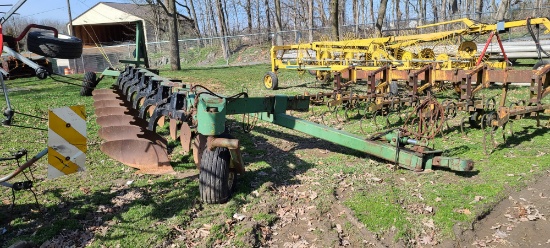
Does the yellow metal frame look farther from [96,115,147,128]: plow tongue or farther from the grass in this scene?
[96,115,147,128]: plow tongue

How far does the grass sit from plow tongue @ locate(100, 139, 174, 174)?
16 cm

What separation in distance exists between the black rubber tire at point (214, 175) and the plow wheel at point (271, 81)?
875 cm

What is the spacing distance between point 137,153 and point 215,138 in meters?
1.96

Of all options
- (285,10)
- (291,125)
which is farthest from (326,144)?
(285,10)

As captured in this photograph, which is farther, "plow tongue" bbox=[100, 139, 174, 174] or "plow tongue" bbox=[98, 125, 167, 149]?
"plow tongue" bbox=[98, 125, 167, 149]

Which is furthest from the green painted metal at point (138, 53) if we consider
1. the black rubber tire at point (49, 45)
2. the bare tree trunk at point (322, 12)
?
the bare tree trunk at point (322, 12)

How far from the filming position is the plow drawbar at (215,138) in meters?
4.10

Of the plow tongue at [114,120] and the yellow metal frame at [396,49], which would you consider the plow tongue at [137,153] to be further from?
the yellow metal frame at [396,49]

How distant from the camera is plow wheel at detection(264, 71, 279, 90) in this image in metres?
12.8

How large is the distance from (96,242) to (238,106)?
2091mm

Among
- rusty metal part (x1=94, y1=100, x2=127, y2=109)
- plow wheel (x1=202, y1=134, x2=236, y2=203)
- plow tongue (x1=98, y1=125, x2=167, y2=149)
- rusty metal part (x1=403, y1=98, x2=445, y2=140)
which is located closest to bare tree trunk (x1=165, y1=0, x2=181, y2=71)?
rusty metal part (x1=94, y1=100, x2=127, y2=109)

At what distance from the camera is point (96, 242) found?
140 inches

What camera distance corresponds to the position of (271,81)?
13023mm

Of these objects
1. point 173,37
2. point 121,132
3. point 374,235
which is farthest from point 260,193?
point 173,37
